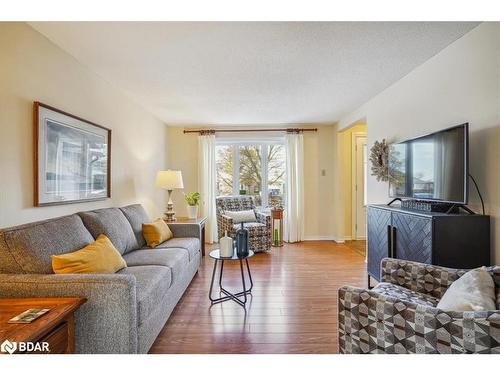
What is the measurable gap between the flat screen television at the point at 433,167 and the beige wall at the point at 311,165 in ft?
7.95

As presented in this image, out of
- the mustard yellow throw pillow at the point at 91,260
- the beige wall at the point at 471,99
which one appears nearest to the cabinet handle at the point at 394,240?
the beige wall at the point at 471,99

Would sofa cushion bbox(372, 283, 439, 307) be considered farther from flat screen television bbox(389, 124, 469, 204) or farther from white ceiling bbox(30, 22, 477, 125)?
white ceiling bbox(30, 22, 477, 125)

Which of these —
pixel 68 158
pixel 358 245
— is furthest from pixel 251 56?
pixel 358 245

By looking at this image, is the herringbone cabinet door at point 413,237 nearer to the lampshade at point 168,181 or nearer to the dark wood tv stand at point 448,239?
the dark wood tv stand at point 448,239

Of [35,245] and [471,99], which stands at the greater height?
[471,99]

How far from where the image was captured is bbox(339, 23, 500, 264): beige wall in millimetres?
1903

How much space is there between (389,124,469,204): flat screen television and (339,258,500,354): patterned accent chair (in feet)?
2.45

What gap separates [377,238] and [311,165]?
106 inches

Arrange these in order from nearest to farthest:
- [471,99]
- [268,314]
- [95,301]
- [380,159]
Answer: [95,301] < [471,99] < [268,314] < [380,159]

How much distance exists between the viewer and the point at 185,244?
10.0 feet

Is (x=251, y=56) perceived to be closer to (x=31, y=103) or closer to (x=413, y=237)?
(x=31, y=103)

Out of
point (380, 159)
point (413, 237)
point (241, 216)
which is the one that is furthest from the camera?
point (241, 216)
